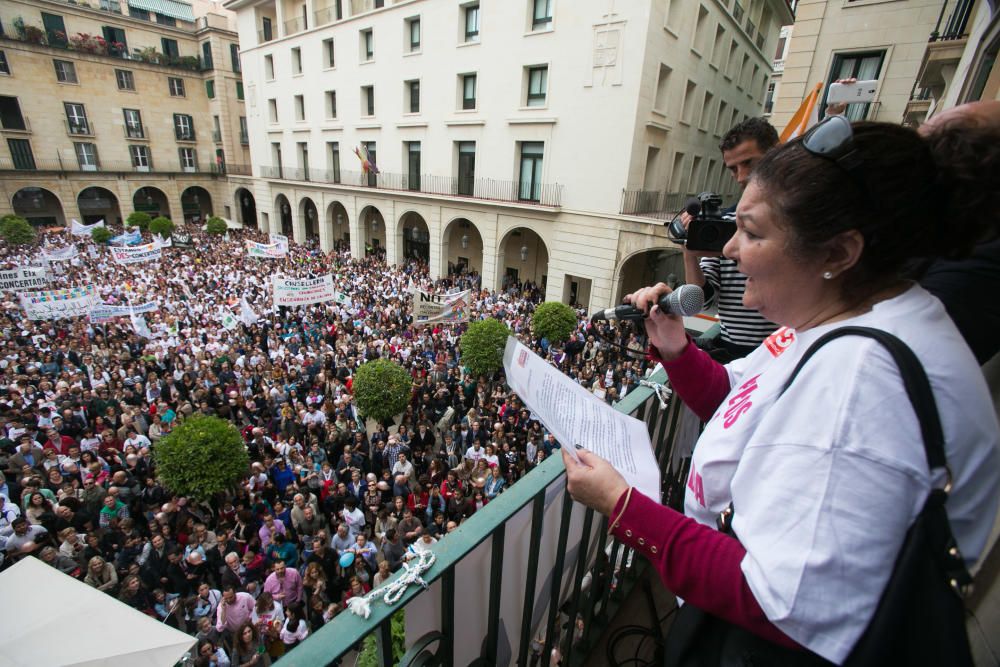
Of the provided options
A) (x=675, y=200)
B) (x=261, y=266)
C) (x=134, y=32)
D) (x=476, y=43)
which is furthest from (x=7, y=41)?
(x=675, y=200)

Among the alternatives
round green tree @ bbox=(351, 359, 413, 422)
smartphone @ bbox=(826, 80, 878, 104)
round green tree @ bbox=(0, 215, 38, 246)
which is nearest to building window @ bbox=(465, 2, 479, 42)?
round green tree @ bbox=(351, 359, 413, 422)

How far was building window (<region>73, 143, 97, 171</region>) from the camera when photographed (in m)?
34.3

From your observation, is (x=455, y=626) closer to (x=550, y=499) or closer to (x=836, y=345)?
(x=550, y=499)

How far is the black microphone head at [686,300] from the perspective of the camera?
1908mm

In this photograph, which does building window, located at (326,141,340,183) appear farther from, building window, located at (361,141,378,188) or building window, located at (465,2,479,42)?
building window, located at (465,2,479,42)

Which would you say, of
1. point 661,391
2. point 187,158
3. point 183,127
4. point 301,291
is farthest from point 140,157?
point 661,391

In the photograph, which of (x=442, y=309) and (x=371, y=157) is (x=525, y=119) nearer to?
(x=442, y=309)

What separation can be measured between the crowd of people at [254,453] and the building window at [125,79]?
1171 inches

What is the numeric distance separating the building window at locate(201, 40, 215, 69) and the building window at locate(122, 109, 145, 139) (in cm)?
671

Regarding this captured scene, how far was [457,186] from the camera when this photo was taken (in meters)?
22.2

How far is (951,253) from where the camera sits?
1077mm

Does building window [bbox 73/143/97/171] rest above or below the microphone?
below

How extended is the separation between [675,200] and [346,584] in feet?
64.8

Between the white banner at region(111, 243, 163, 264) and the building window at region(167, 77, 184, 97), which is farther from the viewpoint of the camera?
the building window at region(167, 77, 184, 97)
